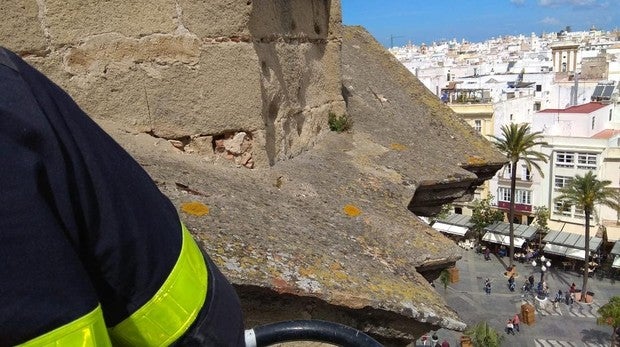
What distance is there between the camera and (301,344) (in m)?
2.77

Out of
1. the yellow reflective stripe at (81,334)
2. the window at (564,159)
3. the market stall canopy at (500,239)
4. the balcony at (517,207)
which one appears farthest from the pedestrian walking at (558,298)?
the yellow reflective stripe at (81,334)

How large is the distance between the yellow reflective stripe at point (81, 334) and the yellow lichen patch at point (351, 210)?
102 inches

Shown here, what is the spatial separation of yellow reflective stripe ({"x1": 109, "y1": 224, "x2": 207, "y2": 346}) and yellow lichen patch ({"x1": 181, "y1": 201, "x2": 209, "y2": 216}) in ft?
5.17

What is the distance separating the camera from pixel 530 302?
25.2m

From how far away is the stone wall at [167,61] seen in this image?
328 cm

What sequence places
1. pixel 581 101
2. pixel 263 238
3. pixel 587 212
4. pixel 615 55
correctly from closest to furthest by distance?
pixel 263 238, pixel 587 212, pixel 581 101, pixel 615 55

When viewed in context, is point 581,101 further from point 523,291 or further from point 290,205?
point 290,205

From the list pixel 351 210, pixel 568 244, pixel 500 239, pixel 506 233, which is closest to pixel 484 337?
pixel 568 244

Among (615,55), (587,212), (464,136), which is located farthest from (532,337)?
(615,55)

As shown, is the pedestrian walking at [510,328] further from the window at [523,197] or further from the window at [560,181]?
the window at [523,197]

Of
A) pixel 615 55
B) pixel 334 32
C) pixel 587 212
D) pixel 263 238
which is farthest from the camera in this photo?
pixel 615 55

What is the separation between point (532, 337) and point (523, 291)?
5.15 meters

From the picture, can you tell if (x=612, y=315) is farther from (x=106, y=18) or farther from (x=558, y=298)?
(x=106, y=18)

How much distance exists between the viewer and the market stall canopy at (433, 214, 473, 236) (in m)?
33.6
